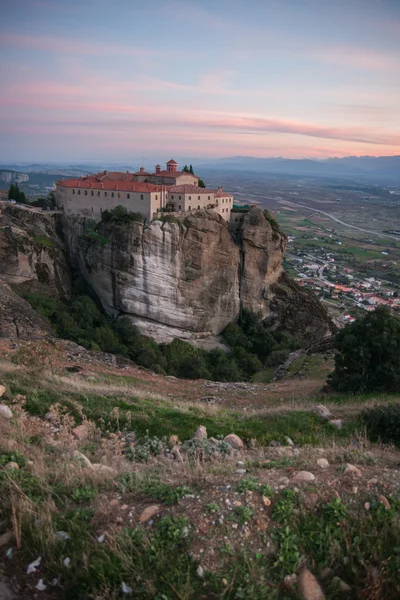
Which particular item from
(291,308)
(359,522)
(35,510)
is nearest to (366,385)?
(359,522)

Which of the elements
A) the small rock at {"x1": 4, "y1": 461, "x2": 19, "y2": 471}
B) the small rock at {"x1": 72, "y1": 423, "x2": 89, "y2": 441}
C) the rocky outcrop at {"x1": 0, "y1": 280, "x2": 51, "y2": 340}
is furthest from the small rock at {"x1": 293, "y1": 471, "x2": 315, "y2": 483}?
the rocky outcrop at {"x1": 0, "y1": 280, "x2": 51, "y2": 340}

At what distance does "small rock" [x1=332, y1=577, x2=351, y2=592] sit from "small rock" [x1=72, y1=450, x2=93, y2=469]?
3.23 m

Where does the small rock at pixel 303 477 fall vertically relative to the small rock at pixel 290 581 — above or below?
above

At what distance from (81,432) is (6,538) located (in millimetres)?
3420

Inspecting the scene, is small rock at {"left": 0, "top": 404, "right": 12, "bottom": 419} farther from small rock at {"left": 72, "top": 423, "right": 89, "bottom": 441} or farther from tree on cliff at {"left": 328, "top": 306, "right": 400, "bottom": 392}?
tree on cliff at {"left": 328, "top": 306, "right": 400, "bottom": 392}

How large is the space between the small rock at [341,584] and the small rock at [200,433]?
4.17 m

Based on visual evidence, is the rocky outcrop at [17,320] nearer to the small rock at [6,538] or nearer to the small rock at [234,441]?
the small rock at [234,441]

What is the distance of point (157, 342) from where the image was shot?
32.7m

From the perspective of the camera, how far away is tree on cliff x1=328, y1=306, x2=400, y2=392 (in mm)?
13414

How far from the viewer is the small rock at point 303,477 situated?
5.16 metres

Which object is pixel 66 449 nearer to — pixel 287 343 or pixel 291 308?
pixel 287 343

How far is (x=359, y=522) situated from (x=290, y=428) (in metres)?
4.47

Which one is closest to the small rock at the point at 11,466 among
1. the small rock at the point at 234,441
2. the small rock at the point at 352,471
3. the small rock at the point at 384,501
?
the small rock at the point at 234,441

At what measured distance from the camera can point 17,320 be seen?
22172 millimetres
